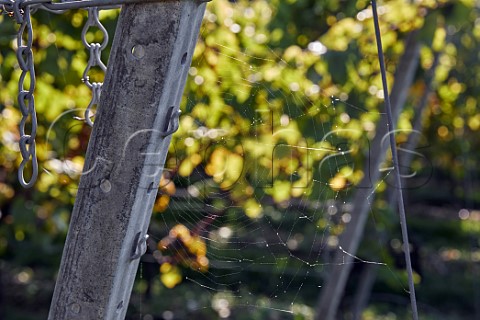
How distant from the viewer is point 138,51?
3.94 ft

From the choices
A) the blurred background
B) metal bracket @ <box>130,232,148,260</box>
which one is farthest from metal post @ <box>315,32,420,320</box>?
metal bracket @ <box>130,232,148,260</box>

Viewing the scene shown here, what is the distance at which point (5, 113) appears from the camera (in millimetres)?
3201

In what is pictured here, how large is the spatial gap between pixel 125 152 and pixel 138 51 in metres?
0.17

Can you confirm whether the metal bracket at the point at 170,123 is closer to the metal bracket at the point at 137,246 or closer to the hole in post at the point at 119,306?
the metal bracket at the point at 137,246

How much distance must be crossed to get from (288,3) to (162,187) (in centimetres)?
101

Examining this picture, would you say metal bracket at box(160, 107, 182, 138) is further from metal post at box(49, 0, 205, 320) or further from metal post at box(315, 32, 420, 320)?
metal post at box(315, 32, 420, 320)

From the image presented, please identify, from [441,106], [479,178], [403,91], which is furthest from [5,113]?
[479,178]

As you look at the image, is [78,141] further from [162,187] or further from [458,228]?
[458,228]

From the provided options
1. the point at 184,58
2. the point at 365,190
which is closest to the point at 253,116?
the point at 365,190

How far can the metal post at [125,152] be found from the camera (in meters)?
1.19

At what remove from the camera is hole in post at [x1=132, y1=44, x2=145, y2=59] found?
1.20 meters

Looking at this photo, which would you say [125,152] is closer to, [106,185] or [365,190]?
[106,185]

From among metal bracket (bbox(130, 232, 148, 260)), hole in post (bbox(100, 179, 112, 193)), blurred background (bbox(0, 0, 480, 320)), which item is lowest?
metal bracket (bbox(130, 232, 148, 260))

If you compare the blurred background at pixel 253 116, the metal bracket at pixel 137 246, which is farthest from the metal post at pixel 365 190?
the metal bracket at pixel 137 246
